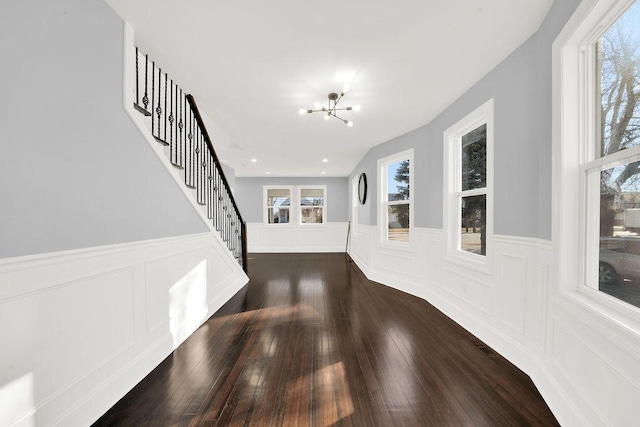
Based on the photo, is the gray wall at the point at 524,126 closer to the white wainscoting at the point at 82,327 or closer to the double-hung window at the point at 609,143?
the double-hung window at the point at 609,143

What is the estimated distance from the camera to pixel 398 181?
439 cm

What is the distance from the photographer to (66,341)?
51.2 inches

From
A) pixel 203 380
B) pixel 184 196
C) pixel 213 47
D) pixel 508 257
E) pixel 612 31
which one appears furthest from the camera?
pixel 184 196

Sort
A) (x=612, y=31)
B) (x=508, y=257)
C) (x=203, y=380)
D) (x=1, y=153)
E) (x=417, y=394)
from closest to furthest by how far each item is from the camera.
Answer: (x=1, y=153)
(x=612, y=31)
(x=417, y=394)
(x=203, y=380)
(x=508, y=257)

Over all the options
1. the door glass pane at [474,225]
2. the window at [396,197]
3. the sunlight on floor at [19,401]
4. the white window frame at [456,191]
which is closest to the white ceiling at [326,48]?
the white window frame at [456,191]

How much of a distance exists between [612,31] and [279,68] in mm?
2096

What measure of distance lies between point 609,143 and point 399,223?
3128 mm

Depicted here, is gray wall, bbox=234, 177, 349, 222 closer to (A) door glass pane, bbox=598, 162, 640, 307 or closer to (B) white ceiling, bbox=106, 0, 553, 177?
(B) white ceiling, bbox=106, 0, 553, 177

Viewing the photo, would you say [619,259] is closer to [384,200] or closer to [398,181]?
[398,181]

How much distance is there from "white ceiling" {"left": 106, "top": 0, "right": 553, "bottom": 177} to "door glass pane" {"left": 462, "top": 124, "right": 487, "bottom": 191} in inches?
18.9

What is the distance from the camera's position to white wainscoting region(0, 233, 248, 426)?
3.61ft

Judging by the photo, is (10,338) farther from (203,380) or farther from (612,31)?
(612,31)

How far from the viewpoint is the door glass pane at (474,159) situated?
102 inches

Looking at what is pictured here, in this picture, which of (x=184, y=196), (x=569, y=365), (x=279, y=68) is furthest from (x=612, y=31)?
(x=184, y=196)
